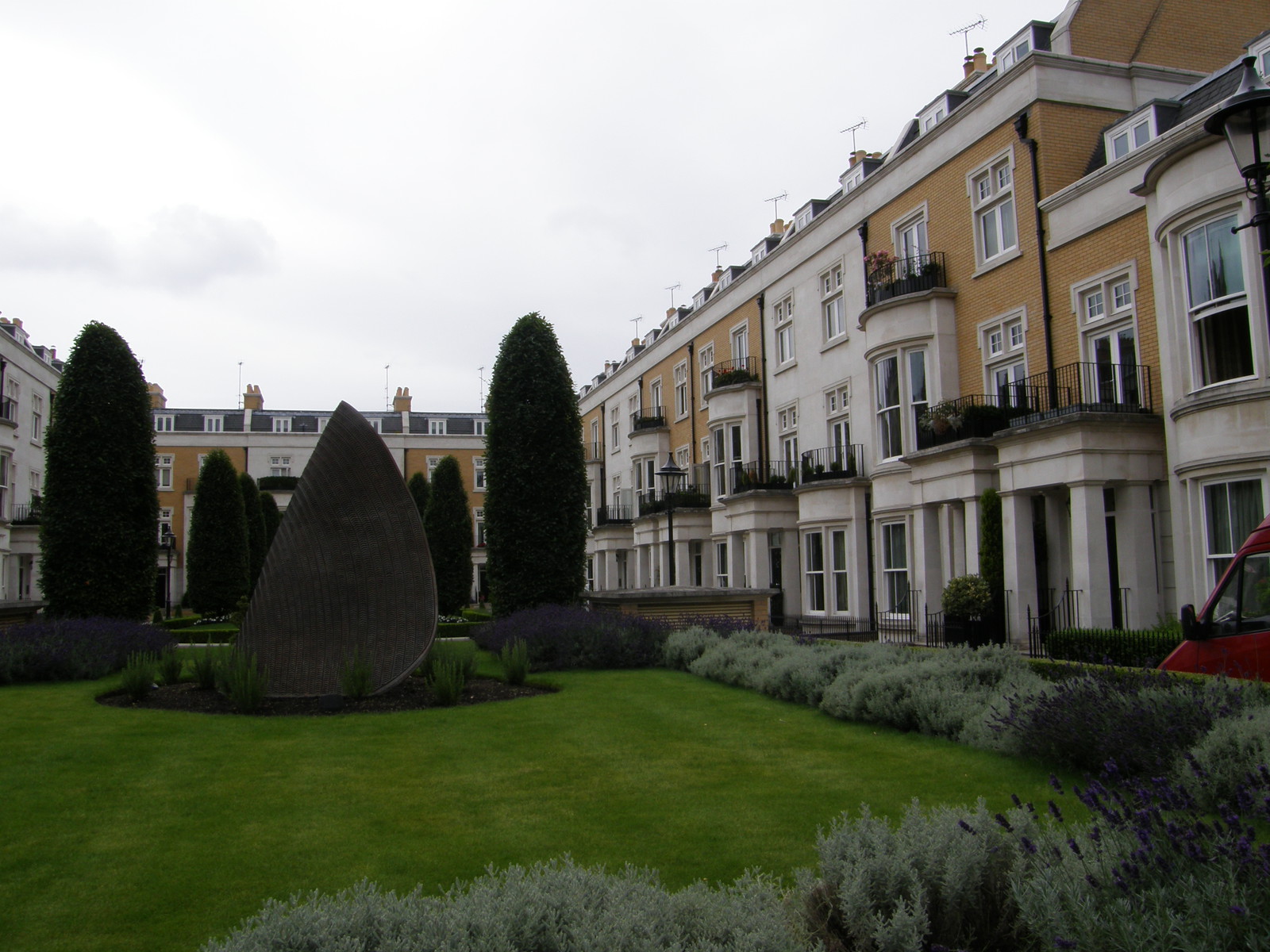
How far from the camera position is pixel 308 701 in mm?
12547

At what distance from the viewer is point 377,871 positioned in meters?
5.73

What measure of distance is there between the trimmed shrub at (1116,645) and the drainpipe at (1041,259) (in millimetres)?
5587

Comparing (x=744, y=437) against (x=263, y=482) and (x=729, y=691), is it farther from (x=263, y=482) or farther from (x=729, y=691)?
(x=263, y=482)

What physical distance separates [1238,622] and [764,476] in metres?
19.5

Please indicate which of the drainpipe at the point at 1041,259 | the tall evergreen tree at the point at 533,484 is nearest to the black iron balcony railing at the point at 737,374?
the tall evergreen tree at the point at 533,484

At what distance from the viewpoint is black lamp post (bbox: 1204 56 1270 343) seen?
6.58 meters

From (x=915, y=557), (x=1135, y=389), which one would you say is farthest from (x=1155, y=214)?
(x=915, y=557)

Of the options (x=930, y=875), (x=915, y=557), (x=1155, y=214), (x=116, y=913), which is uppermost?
(x=1155, y=214)

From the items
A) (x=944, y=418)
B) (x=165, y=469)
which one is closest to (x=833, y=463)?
(x=944, y=418)

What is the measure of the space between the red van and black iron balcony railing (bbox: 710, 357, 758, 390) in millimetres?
20901

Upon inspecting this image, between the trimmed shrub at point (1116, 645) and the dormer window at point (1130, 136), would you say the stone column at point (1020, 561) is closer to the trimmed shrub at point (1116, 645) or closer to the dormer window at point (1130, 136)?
the trimmed shrub at point (1116, 645)

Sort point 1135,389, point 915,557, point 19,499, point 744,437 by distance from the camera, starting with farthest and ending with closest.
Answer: point 19,499, point 744,437, point 915,557, point 1135,389

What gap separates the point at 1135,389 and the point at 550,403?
1199 centimetres

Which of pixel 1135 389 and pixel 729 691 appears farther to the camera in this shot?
pixel 1135 389
